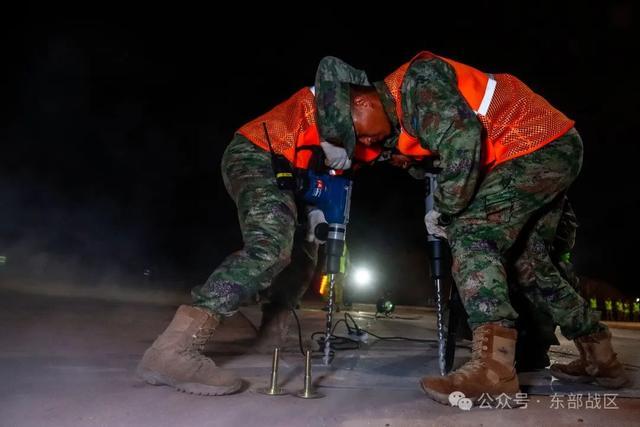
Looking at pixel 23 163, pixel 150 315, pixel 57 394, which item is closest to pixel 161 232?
pixel 23 163

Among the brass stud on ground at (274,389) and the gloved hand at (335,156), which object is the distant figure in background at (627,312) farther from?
the brass stud on ground at (274,389)

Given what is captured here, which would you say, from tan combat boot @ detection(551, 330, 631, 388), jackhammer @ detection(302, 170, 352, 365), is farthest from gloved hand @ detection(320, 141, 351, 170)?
tan combat boot @ detection(551, 330, 631, 388)

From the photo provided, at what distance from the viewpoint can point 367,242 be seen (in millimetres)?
20234

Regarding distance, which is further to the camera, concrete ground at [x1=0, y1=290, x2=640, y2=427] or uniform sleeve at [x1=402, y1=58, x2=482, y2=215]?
uniform sleeve at [x1=402, y1=58, x2=482, y2=215]

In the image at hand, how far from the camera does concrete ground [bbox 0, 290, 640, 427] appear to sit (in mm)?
1346

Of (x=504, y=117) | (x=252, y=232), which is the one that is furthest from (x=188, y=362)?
(x=504, y=117)

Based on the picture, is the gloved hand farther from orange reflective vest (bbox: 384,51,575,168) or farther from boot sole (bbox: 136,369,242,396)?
boot sole (bbox: 136,369,242,396)

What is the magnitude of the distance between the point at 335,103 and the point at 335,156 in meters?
0.34

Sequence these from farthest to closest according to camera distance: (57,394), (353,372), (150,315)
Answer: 1. (150,315)
2. (353,372)
3. (57,394)

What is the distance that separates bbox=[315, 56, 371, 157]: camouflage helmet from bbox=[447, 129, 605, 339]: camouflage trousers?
0.65 m

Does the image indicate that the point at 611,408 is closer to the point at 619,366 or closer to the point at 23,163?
the point at 619,366

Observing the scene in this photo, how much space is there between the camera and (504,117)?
6.52 feet

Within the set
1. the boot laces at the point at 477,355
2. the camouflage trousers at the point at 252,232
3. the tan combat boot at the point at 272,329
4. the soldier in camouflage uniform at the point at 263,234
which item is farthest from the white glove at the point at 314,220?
the boot laces at the point at 477,355

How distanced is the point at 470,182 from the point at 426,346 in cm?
181
